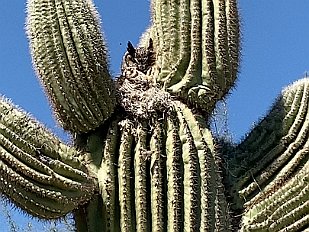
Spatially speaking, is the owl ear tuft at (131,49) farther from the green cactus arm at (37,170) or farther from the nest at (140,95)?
the green cactus arm at (37,170)

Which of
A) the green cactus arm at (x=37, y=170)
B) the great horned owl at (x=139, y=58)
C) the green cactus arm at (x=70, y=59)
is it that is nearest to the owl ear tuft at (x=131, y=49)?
the great horned owl at (x=139, y=58)

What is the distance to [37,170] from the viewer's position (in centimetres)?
335

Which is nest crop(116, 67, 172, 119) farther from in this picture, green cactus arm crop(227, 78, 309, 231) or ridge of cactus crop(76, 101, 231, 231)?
green cactus arm crop(227, 78, 309, 231)

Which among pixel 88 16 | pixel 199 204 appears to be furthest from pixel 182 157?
pixel 88 16

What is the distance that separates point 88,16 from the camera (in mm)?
3621

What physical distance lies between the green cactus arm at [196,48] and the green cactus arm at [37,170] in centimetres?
67

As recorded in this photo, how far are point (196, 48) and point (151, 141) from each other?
53 cm

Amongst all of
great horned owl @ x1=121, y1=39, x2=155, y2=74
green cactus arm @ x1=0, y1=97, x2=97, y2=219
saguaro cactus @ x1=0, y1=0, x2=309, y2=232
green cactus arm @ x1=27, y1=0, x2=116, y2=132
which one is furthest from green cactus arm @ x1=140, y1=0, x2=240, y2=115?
green cactus arm @ x1=0, y1=97, x2=97, y2=219

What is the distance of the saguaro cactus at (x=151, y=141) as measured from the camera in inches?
135

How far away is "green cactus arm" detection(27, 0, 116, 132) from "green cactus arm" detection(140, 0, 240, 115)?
1.19ft

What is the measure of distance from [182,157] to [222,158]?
0.36 meters

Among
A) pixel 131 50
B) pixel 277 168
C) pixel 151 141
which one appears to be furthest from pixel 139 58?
pixel 277 168

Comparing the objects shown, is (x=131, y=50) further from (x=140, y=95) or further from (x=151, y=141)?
(x=151, y=141)

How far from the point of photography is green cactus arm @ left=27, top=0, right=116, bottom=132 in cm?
350
